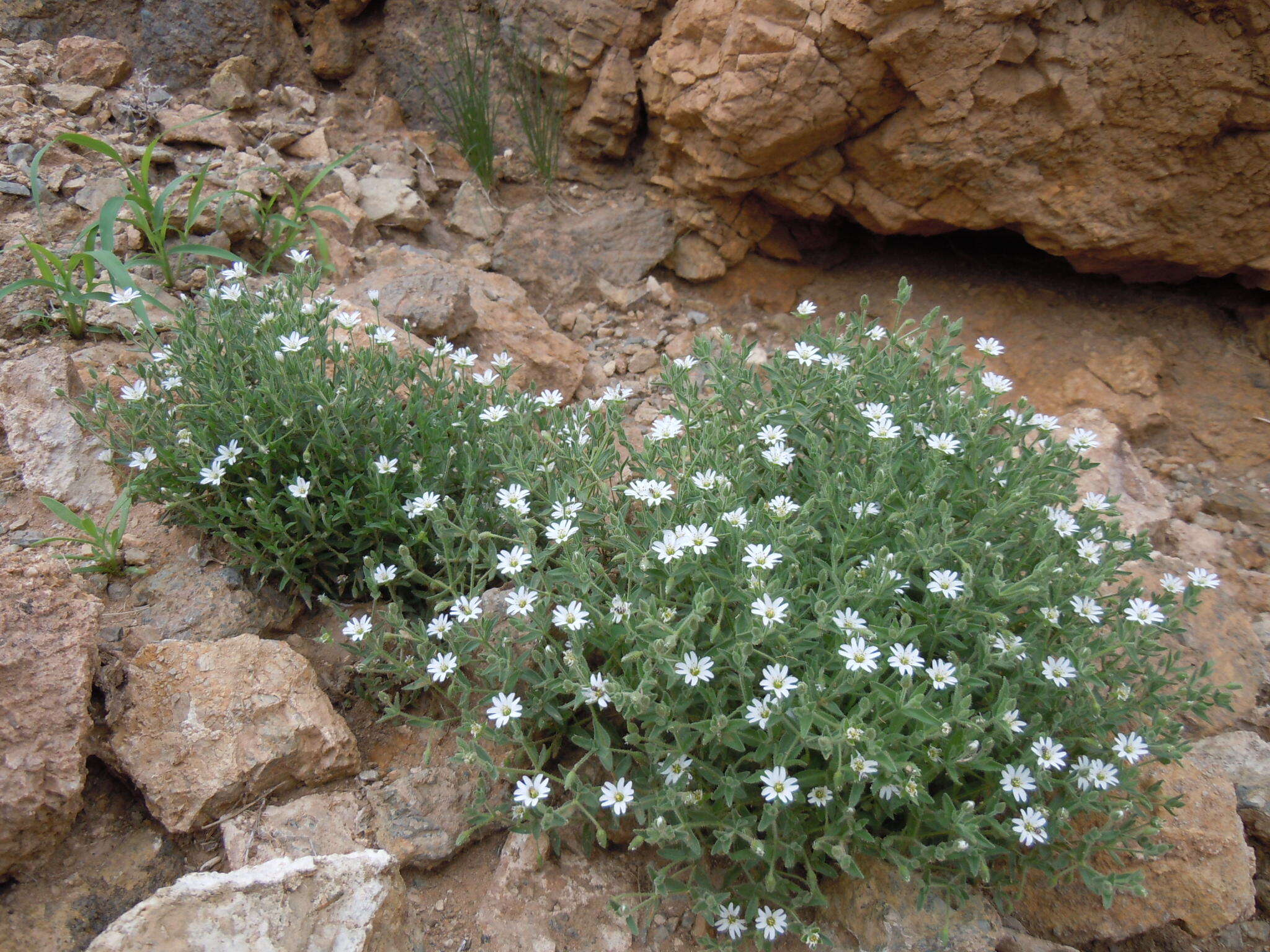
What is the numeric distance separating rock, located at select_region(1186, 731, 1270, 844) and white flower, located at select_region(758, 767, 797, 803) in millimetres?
1544

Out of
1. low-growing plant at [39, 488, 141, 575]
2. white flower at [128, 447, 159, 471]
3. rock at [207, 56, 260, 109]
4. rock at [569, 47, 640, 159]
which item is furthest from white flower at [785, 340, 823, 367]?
rock at [207, 56, 260, 109]

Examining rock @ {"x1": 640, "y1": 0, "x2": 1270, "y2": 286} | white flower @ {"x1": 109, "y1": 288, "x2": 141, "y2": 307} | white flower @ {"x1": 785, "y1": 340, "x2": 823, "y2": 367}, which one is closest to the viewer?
white flower @ {"x1": 785, "y1": 340, "x2": 823, "y2": 367}

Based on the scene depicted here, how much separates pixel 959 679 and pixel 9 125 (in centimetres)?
523

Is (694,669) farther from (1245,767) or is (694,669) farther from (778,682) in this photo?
(1245,767)

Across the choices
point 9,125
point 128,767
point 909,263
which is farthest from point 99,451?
point 909,263

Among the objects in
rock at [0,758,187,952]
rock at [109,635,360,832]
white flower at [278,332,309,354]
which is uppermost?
white flower at [278,332,309,354]

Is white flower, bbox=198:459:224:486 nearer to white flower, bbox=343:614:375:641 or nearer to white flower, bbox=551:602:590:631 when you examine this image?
white flower, bbox=343:614:375:641

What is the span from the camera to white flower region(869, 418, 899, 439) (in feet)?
9.80

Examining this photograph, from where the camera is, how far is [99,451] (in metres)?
3.39

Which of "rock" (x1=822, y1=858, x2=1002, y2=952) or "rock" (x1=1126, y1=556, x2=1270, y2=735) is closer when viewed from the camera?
"rock" (x1=822, y1=858, x2=1002, y2=952)

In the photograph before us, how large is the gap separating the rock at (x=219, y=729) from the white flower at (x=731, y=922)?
121 centimetres

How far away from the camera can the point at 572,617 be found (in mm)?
2580

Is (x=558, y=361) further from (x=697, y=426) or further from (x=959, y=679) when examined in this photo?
(x=959, y=679)

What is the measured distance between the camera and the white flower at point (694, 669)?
2.41 m
